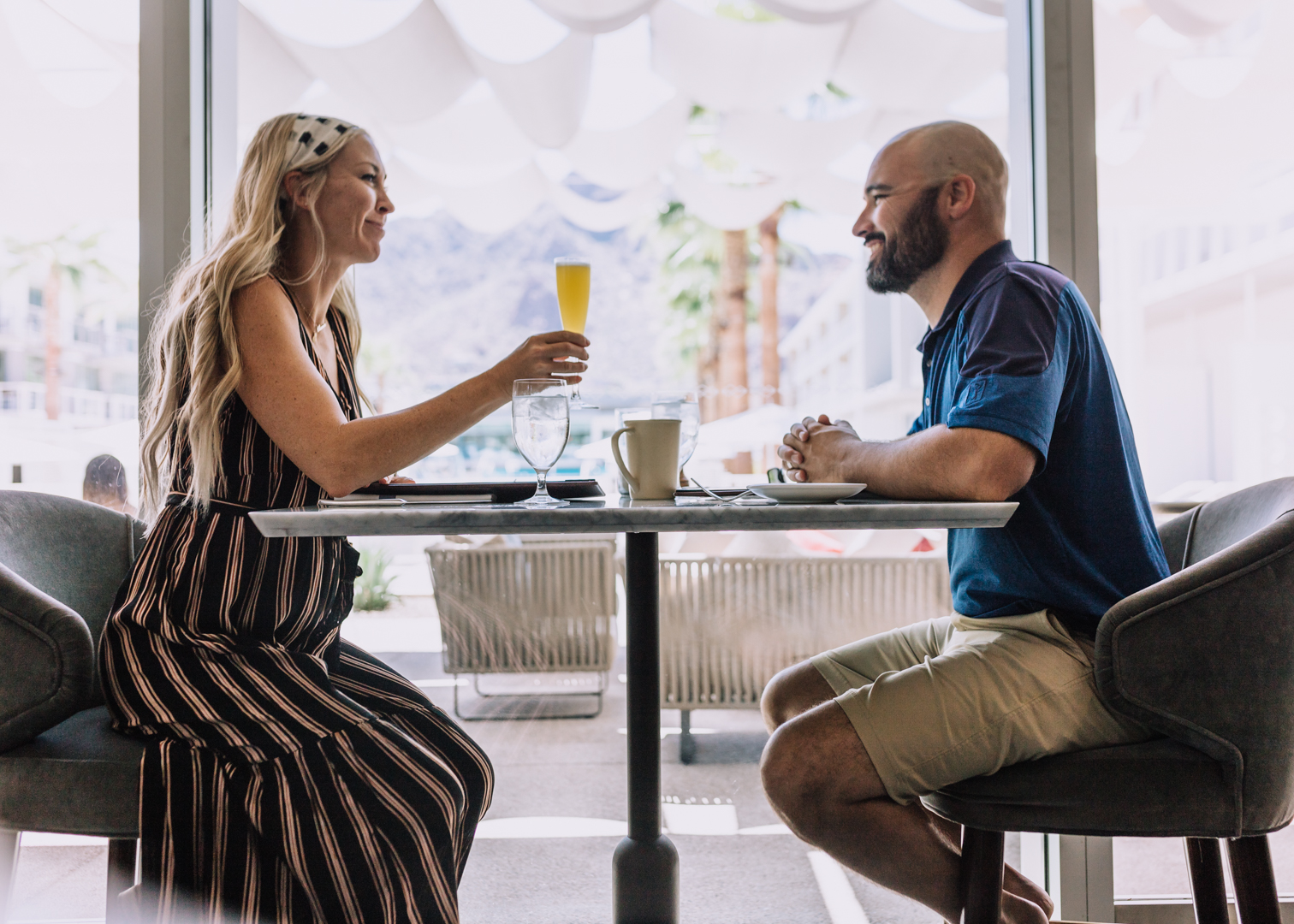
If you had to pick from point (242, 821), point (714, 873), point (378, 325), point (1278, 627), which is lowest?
point (714, 873)

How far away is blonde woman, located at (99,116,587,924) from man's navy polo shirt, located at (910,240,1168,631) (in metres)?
0.57

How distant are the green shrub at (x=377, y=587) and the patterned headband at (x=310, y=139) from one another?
3.48 feet

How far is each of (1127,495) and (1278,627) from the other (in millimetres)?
262

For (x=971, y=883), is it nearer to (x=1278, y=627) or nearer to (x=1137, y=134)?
(x=1278, y=627)

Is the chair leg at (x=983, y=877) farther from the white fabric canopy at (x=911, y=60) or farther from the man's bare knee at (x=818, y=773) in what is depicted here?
the white fabric canopy at (x=911, y=60)

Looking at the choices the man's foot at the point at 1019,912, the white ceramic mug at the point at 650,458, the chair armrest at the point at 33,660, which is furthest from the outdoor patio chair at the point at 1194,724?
the chair armrest at the point at 33,660

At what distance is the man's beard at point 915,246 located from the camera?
155cm

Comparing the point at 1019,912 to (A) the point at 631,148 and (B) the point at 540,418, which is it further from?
(A) the point at 631,148

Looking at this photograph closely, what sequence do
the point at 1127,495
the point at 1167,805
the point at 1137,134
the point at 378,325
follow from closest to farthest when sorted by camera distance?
the point at 1167,805 < the point at 1127,495 < the point at 1137,134 < the point at 378,325

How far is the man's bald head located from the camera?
1.53m

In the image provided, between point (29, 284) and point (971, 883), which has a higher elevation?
point (29, 284)

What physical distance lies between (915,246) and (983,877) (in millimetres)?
992

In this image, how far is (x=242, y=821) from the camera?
1062 mm

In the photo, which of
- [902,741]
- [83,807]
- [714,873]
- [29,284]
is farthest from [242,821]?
[29,284]
